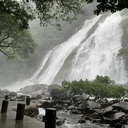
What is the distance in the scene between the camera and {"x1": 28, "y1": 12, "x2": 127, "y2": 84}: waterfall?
1586 inches

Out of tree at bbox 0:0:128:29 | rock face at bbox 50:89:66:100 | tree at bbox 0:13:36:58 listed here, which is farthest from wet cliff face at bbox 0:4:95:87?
tree at bbox 0:0:128:29

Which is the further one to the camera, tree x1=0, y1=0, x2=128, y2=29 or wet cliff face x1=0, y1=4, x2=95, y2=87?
wet cliff face x1=0, y1=4, x2=95, y2=87

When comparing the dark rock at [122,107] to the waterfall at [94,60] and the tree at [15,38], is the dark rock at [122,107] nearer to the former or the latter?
the tree at [15,38]

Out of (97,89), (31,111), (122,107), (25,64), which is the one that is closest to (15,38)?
(97,89)

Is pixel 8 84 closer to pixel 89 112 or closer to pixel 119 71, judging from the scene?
pixel 119 71

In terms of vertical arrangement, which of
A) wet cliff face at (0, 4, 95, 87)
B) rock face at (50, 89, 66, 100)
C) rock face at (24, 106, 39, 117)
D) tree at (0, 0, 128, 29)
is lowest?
rock face at (24, 106, 39, 117)

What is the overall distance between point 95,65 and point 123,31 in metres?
13.1

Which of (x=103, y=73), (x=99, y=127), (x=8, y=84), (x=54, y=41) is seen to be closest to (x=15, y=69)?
(x=8, y=84)

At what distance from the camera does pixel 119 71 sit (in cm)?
3884

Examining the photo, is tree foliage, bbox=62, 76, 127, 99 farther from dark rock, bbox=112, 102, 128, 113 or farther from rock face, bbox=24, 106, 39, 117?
rock face, bbox=24, 106, 39, 117

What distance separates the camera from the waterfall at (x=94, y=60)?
40272mm

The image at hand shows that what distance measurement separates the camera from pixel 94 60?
44.1m

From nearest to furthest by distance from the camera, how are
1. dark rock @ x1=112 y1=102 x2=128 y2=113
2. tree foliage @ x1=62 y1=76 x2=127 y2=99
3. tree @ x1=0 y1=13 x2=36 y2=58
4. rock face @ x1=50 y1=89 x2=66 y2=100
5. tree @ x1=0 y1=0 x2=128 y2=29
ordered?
tree @ x1=0 y1=0 x2=128 y2=29, dark rock @ x1=112 y1=102 x2=128 y2=113, tree foliage @ x1=62 y1=76 x2=127 y2=99, tree @ x1=0 y1=13 x2=36 y2=58, rock face @ x1=50 y1=89 x2=66 y2=100

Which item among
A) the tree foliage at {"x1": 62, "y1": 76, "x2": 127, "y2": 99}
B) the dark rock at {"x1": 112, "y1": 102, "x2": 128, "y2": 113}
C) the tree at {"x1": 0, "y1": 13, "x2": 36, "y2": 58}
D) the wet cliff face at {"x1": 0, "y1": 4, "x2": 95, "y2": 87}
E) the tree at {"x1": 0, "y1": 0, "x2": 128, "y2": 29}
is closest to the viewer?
the tree at {"x1": 0, "y1": 0, "x2": 128, "y2": 29}
